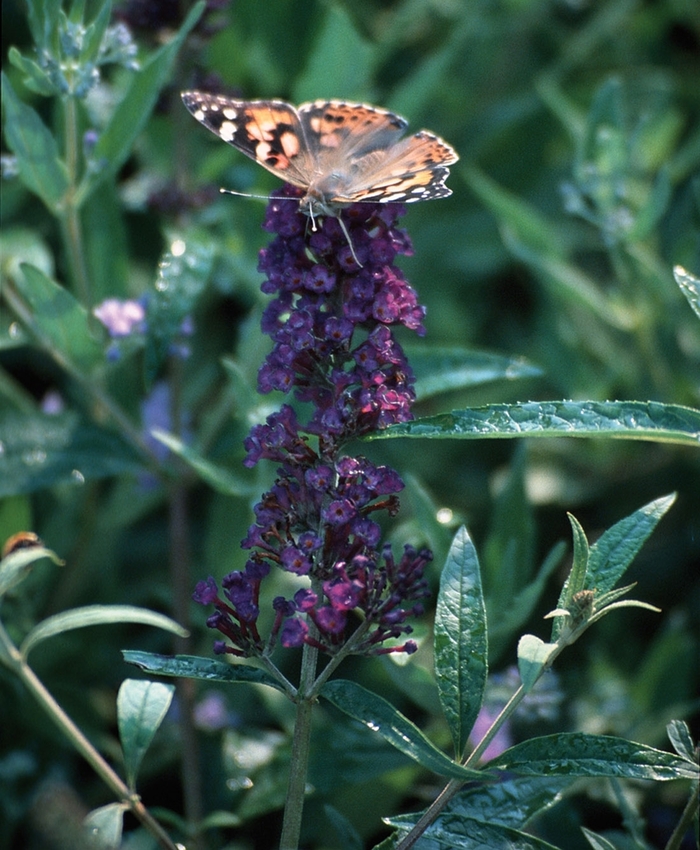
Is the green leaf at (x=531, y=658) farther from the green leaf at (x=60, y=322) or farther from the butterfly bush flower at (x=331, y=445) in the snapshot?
the green leaf at (x=60, y=322)

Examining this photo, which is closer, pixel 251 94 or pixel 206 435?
pixel 206 435

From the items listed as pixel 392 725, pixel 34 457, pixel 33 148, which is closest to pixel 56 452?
pixel 34 457

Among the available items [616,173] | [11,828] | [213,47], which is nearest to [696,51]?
[616,173]

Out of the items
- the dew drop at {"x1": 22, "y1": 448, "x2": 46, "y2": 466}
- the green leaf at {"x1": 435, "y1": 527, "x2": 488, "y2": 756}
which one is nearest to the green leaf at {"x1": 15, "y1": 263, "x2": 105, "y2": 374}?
the dew drop at {"x1": 22, "y1": 448, "x2": 46, "y2": 466}

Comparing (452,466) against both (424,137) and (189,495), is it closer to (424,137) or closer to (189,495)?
(189,495)

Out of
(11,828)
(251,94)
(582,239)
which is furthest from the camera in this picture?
(582,239)

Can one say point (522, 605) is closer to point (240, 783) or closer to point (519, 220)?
point (240, 783)
